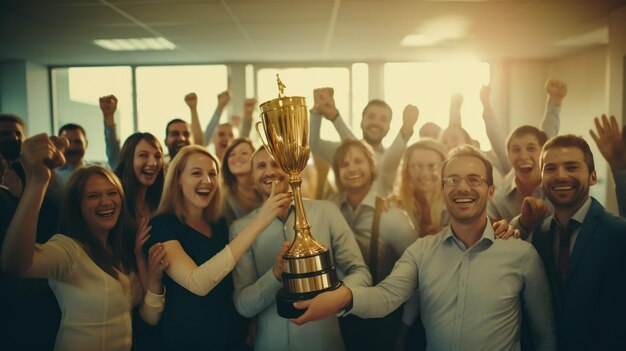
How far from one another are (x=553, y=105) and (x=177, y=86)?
577 cm

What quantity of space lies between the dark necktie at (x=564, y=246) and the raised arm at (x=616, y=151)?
394 mm

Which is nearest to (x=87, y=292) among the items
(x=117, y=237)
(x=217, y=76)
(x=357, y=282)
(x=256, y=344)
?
(x=117, y=237)

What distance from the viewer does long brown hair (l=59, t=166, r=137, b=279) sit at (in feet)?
5.07

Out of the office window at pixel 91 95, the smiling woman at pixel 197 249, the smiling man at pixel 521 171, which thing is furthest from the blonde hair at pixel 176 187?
the office window at pixel 91 95

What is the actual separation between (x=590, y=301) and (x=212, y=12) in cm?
379

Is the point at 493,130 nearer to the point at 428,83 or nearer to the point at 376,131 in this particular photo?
the point at 376,131

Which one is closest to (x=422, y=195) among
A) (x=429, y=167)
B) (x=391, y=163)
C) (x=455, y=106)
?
(x=429, y=167)

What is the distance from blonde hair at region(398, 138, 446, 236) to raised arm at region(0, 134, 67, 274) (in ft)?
6.00

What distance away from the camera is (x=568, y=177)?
156cm

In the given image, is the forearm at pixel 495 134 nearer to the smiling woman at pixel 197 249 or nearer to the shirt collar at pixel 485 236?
the shirt collar at pixel 485 236

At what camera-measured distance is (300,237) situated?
1.48 metres

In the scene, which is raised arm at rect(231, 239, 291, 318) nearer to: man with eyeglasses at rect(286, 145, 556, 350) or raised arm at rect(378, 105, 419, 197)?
man with eyeglasses at rect(286, 145, 556, 350)

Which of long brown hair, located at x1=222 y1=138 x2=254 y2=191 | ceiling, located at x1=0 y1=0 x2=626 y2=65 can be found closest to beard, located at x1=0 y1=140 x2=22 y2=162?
long brown hair, located at x1=222 y1=138 x2=254 y2=191

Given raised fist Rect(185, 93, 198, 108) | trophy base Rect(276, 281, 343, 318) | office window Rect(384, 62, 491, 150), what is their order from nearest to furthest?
trophy base Rect(276, 281, 343, 318)
raised fist Rect(185, 93, 198, 108)
office window Rect(384, 62, 491, 150)
